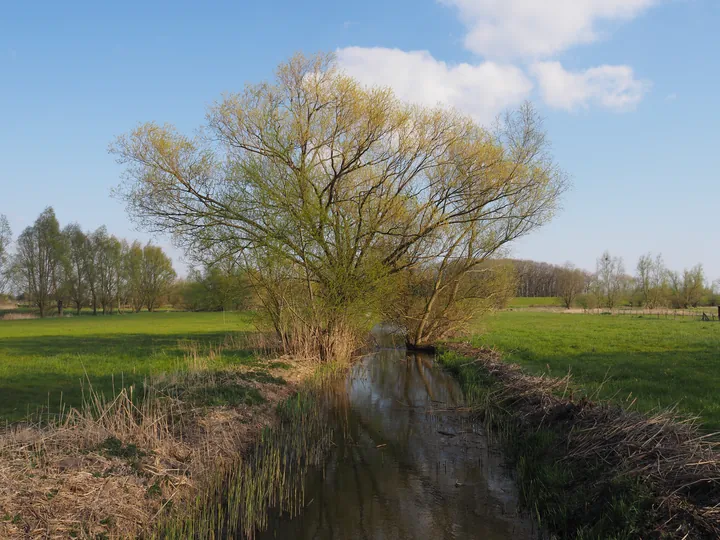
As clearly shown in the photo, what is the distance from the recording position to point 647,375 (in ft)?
39.5

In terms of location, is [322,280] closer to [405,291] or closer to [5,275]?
[405,291]

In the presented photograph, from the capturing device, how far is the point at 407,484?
7.06 metres

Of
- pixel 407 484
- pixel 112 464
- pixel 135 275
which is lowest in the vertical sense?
pixel 407 484

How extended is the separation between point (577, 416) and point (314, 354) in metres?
10.9

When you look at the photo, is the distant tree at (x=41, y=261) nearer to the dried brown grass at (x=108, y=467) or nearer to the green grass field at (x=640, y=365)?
the green grass field at (x=640, y=365)

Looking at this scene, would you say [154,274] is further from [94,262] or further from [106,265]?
[94,262]

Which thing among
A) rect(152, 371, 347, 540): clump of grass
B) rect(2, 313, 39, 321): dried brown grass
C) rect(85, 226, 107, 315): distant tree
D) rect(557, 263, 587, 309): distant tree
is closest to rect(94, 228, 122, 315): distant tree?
rect(85, 226, 107, 315): distant tree

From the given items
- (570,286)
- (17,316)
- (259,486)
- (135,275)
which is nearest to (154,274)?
(135,275)

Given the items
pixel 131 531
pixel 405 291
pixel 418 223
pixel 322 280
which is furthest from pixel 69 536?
pixel 405 291

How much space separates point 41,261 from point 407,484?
→ 181ft

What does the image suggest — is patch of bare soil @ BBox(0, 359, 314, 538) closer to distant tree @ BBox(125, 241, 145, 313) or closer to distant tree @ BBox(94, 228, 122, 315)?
distant tree @ BBox(94, 228, 122, 315)

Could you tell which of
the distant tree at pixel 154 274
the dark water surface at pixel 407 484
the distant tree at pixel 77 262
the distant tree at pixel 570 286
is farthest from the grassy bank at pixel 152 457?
the distant tree at pixel 570 286

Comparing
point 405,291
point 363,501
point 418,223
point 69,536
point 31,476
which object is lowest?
point 363,501

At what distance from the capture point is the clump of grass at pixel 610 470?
4590 millimetres
